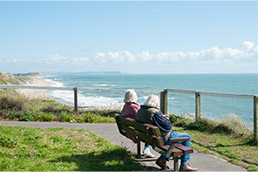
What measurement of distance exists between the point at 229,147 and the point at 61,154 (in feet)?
14.0

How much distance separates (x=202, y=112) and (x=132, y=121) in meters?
5.13

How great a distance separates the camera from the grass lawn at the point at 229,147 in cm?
514

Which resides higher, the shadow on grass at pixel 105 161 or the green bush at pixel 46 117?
the green bush at pixel 46 117

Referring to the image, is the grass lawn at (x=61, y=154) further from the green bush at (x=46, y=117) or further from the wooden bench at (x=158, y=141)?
the green bush at (x=46, y=117)

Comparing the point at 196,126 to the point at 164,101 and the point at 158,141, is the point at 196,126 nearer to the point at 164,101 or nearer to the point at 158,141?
the point at 164,101

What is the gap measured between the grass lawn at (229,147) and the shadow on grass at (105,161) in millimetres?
2135

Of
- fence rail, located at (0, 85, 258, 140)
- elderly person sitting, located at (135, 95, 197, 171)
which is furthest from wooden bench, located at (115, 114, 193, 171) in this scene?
fence rail, located at (0, 85, 258, 140)

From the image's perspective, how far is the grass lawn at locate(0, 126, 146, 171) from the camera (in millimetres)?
4215

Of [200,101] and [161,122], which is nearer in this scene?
[161,122]

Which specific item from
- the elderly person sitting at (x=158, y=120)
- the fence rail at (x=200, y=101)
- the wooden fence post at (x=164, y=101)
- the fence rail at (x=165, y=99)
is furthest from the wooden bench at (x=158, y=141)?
the wooden fence post at (x=164, y=101)

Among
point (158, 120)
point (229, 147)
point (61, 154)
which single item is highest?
point (158, 120)

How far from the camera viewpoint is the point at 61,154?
4906 mm

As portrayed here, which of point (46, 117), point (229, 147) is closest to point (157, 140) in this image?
point (229, 147)

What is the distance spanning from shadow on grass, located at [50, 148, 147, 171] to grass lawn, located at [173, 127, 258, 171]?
214cm
